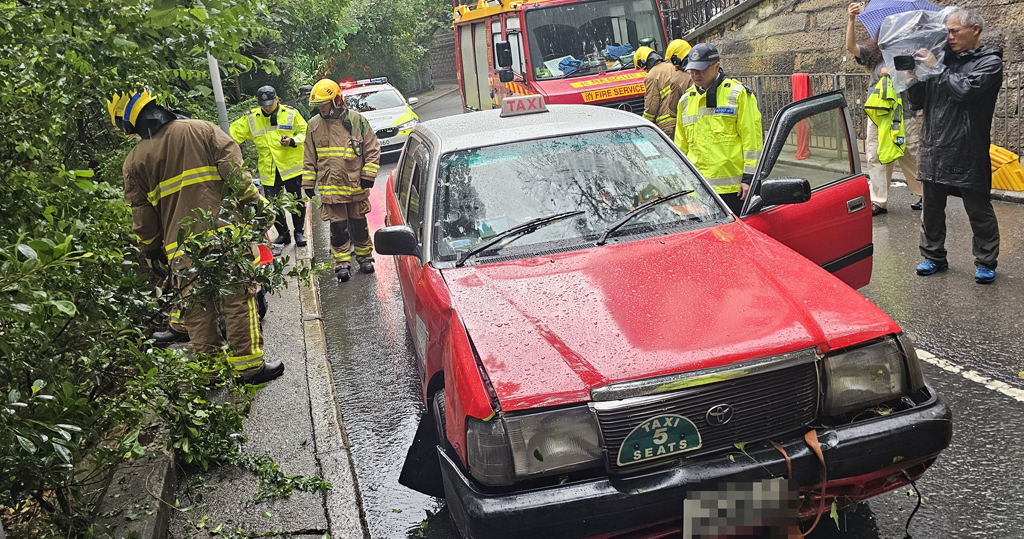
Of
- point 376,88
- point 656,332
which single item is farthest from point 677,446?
point 376,88

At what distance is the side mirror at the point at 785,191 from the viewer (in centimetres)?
432

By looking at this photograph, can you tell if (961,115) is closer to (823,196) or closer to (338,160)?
(823,196)

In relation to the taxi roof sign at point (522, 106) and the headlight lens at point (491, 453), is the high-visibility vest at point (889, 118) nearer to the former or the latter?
the taxi roof sign at point (522, 106)

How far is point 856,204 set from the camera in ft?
16.1

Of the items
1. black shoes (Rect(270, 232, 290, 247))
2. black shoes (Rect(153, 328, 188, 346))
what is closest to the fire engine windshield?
black shoes (Rect(270, 232, 290, 247))

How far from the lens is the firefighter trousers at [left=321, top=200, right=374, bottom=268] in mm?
8859

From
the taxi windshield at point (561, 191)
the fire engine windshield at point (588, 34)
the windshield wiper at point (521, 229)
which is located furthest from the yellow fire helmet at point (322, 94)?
the windshield wiper at point (521, 229)

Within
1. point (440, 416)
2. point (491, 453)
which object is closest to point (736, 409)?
point (491, 453)

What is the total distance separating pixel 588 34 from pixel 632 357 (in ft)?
34.5

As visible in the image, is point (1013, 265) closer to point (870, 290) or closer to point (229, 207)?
point (870, 290)

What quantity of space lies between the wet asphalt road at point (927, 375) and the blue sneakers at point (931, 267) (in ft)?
0.27

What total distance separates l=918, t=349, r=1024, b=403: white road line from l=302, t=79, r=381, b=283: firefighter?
5.44 meters

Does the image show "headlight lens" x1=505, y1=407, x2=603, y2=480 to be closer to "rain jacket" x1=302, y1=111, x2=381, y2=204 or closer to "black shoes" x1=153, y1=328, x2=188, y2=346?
"black shoes" x1=153, y1=328, x2=188, y2=346

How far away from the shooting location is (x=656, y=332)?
10.6ft
